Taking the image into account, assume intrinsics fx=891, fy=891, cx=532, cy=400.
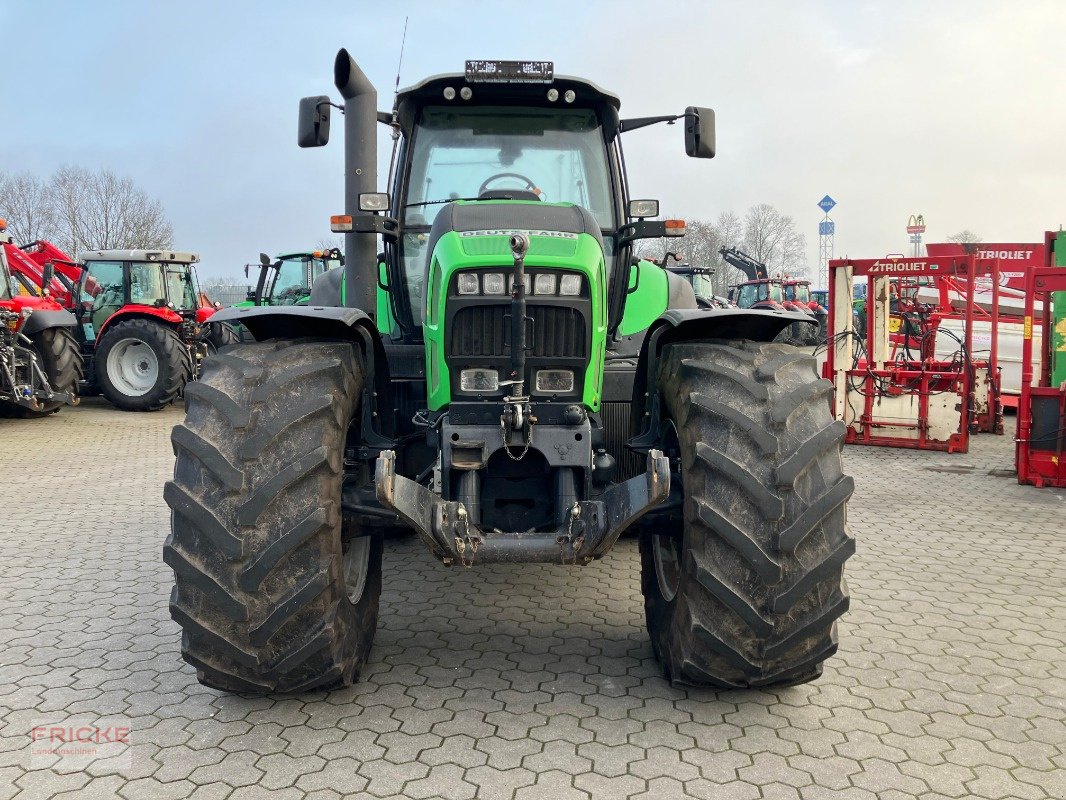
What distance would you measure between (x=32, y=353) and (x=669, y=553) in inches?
423

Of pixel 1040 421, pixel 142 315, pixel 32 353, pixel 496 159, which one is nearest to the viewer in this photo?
pixel 496 159

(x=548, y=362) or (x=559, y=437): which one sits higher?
(x=548, y=362)

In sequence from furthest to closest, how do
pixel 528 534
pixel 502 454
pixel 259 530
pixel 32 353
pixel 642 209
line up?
pixel 32 353, pixel 642 209, pixel 502 454, pixel 528 534, pixel 259 530

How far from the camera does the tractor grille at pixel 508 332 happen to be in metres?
3.53

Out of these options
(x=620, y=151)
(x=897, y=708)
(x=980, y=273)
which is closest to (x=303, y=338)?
(x=620, y=151)

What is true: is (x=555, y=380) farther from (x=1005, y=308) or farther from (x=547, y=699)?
(x=1005, y=308)

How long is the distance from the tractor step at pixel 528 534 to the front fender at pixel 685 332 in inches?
25.3

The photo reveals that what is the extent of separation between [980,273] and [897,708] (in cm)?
905

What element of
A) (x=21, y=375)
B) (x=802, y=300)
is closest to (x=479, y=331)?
(x=21, y=375)

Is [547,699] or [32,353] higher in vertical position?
[32,353]

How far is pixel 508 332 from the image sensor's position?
3539mm

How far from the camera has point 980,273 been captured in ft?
36.1

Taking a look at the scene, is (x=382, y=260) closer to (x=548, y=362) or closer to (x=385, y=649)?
(x=548, y=362)

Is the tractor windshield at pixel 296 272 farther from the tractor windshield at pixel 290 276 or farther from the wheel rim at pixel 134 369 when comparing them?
the wheel rim at pixel 134 369
